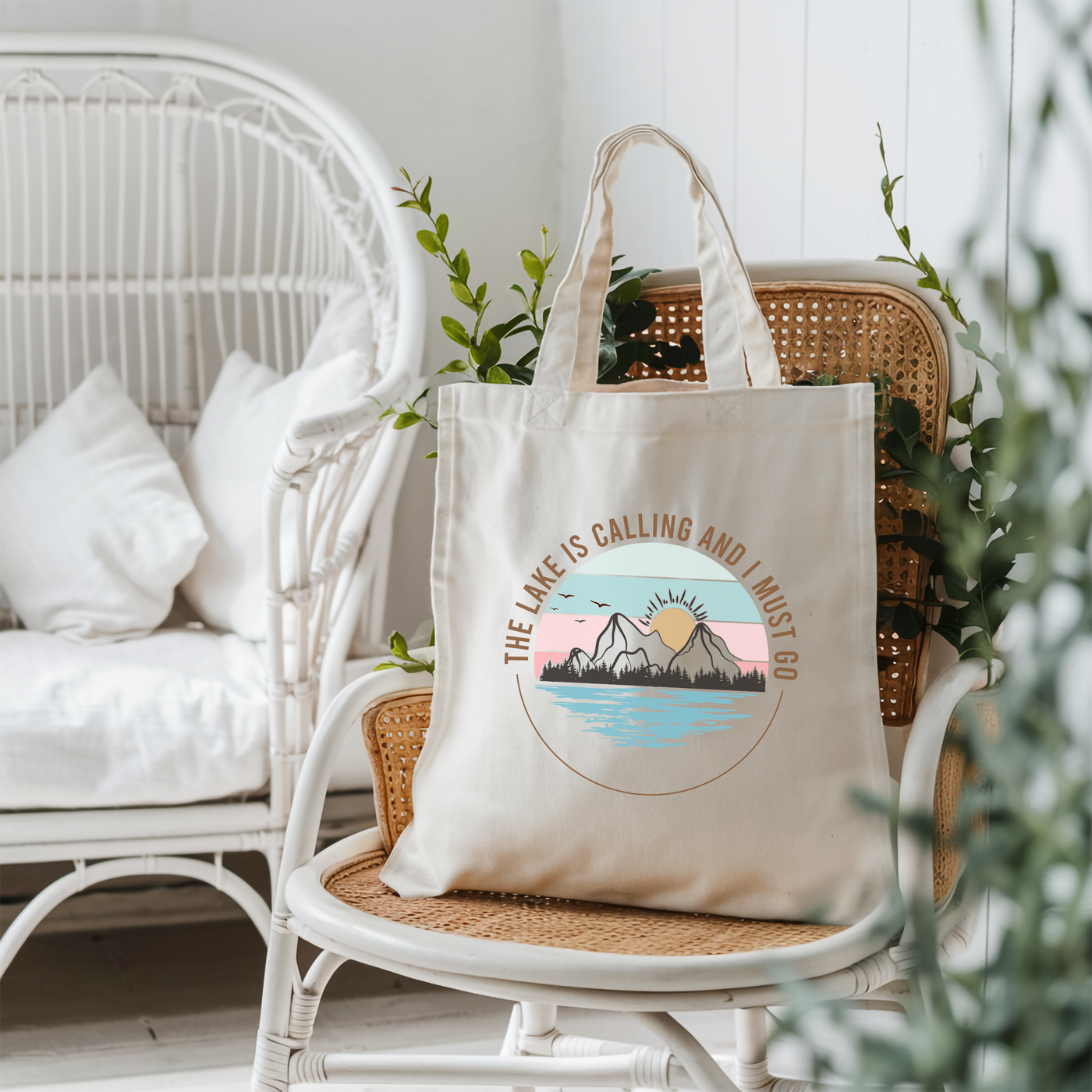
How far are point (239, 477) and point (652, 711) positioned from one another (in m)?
1.00

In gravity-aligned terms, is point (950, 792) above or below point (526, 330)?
below

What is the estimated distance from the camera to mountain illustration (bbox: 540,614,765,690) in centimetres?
75

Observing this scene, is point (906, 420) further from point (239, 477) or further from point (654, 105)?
point (239, 477)

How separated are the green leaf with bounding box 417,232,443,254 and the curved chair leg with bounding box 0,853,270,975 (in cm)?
71

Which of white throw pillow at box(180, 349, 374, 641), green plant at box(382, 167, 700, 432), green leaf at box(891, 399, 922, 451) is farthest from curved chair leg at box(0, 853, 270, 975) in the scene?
green leaf at box(891, 399, 922, 451)

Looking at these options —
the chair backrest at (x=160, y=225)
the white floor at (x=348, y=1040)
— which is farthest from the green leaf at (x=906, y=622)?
the chair backrest at (x=160, y=225)

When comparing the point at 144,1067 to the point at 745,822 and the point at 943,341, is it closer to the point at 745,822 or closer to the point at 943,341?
the point at 745,822

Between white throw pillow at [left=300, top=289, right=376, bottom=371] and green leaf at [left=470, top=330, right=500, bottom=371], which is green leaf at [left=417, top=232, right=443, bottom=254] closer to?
green leaf at [left=470, top=330, right=500, bottom=371]

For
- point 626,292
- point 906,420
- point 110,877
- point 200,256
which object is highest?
point 200,256

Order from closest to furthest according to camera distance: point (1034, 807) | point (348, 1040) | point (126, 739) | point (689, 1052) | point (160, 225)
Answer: point (1034, 807) → point (689, 1052) → point (126, 739) → point (348, 1040) → point (160, 225)

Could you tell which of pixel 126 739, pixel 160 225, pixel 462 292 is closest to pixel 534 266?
pixel 462 292

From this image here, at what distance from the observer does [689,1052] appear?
2.19 feet

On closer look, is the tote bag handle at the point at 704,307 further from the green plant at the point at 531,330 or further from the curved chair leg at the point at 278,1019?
the curved chair leg at the point at 278,1019

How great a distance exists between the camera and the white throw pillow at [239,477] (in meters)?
1.51
